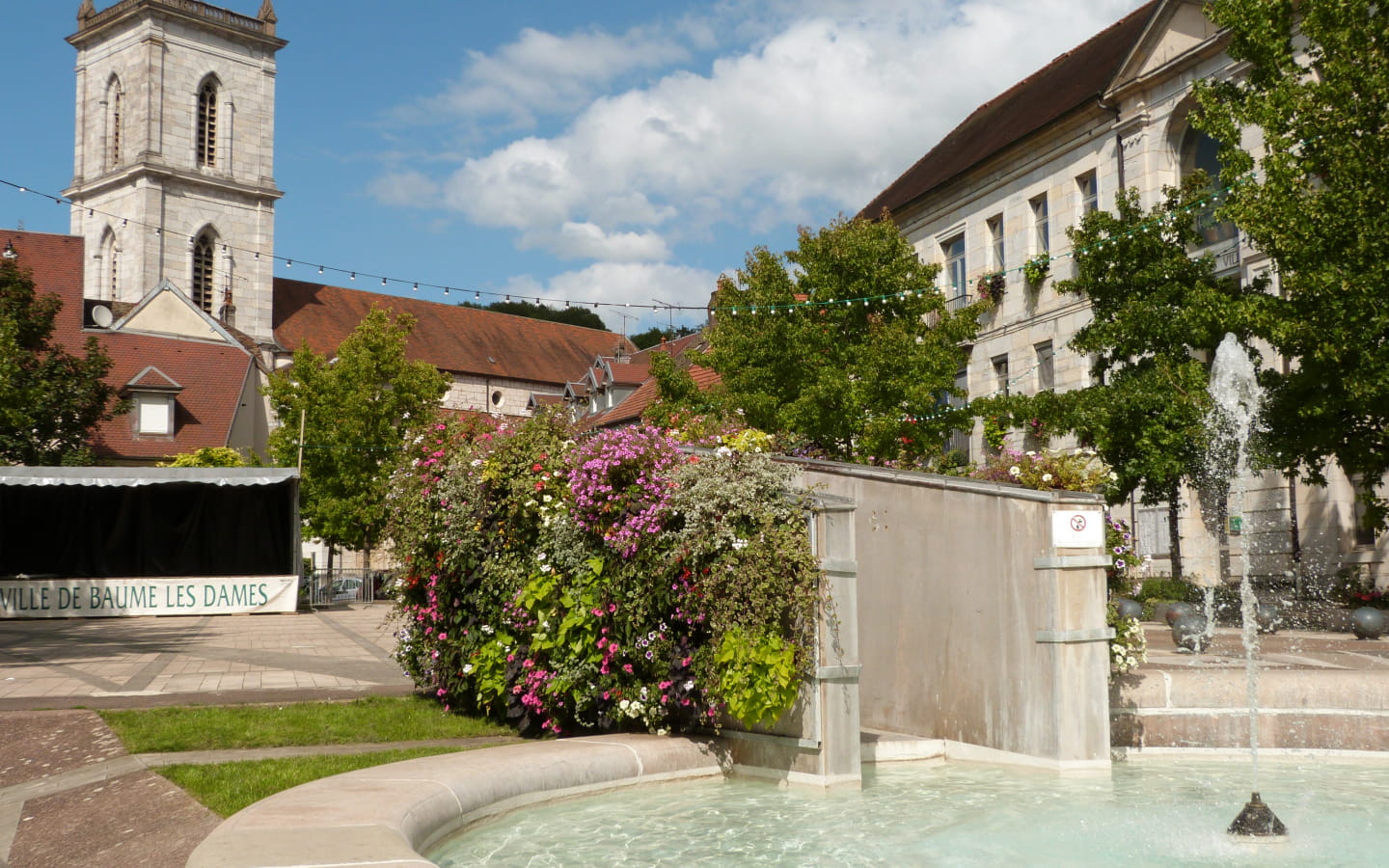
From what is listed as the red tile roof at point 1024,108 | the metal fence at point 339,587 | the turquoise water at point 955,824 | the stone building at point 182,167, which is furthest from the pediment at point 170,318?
the turquoise water at point 955,824

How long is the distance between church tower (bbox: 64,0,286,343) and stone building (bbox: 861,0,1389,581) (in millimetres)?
43193

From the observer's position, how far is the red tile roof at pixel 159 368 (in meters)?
45.1

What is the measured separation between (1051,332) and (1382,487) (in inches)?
420

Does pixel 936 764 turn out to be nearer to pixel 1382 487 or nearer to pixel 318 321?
pixel 1382 487

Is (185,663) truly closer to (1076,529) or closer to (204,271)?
(1076,529)

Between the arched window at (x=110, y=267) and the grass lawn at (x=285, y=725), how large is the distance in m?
62.5

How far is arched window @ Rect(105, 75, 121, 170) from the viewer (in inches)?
2630

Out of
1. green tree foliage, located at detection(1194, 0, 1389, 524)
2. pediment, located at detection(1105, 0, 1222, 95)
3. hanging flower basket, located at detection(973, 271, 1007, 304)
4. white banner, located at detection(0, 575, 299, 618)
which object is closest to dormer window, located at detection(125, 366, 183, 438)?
white banner, located at detection(0, 575, 299, 618)

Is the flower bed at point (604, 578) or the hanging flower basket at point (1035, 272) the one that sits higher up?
the hanging flower basket at point (1035, 272)

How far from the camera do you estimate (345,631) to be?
20.6 meters

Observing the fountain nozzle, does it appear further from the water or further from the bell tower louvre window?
the bell tower louvre window

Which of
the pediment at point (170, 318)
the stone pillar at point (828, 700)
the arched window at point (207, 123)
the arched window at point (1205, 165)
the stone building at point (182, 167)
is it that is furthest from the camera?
the arched window at point (207, 123)

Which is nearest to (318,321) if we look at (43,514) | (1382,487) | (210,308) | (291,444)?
(210,308)

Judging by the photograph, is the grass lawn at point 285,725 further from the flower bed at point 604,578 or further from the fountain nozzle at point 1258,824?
the fountain nozzle at point 1258,824
